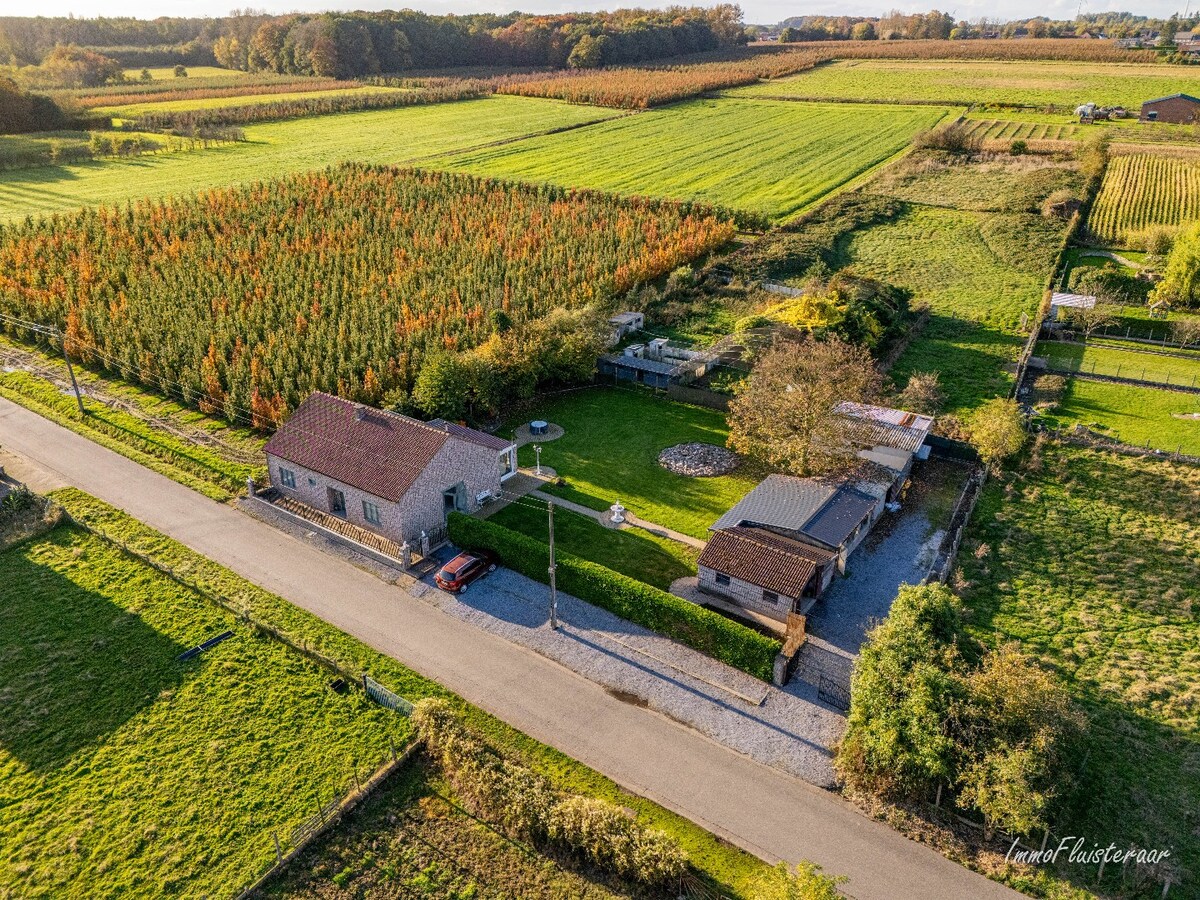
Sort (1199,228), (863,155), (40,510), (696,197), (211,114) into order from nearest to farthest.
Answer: (40,510), (1199,228), (696,197), (863,155), (211,114)

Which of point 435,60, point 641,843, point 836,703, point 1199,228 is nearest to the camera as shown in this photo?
point 641,843

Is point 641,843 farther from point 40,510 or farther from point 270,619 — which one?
point 40,510

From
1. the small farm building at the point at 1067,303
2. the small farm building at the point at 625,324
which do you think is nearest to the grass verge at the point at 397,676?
the small farm building at the point at 625,324

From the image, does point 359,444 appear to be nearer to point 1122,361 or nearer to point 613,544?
point 613,544

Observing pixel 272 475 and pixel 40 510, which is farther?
pixel 272 475

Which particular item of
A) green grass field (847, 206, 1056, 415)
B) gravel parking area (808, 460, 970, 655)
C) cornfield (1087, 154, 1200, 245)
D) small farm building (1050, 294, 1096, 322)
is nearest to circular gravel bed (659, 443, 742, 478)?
gravel parking area (808, 460, 970, 655)

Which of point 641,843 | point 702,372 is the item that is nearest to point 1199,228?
point 702,372
